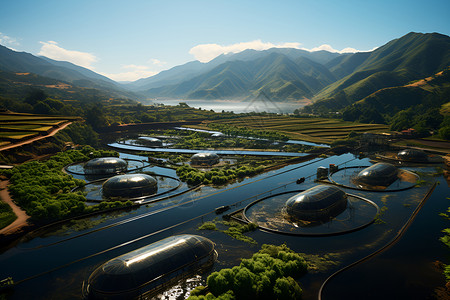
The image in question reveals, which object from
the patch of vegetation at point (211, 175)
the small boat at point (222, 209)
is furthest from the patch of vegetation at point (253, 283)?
the patch of vegetation at point (211, 175)

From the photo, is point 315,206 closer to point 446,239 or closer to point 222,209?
point 222,209

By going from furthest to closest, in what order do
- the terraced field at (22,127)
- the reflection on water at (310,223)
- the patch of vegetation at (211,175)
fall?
the terraced field at (22,127)
the patch of vegetation at (211,175)
the reflection on water at (310,223)

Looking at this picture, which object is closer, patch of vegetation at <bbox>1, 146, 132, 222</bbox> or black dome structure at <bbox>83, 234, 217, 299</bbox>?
black dome structure at <bbox>83, 234, 217, 299</bbox>

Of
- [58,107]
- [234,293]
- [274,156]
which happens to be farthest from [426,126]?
[58,107]

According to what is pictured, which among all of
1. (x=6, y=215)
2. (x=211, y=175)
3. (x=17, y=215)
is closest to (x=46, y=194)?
(x=17, y=215)

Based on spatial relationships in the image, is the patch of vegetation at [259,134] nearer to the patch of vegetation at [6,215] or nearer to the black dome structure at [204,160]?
the black dome structure at [204,160]

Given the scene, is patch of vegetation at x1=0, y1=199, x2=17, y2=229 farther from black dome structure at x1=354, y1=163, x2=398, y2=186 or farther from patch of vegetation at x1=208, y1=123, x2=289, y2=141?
patch of vegetation at x1=208, y1=123, x2=289, y2=141

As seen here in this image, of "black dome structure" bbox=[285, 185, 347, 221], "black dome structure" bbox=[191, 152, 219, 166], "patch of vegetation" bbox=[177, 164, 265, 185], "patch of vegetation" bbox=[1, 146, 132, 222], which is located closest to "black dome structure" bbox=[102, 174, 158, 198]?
"patch of vegetation" bbox=[1, 146, 132, 222]
